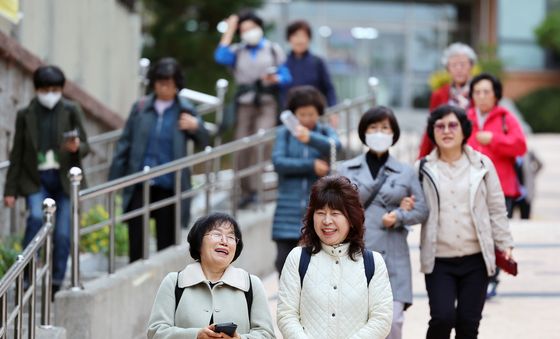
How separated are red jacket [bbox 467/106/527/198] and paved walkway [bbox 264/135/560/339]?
897 mm

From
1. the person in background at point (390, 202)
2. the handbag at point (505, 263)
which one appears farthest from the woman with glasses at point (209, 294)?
the handbag at point (505, 263)

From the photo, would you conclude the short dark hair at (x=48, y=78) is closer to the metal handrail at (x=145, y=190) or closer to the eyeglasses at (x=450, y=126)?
the metal handrail at (x=145, y=190)

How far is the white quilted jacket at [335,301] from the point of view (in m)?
5.66

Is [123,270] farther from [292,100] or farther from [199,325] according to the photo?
[199,325]

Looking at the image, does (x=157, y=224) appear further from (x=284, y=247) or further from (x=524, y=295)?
(x=524, y=295)

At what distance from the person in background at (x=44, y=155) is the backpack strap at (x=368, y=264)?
3.48 metres

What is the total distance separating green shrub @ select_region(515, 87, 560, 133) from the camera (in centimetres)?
4069

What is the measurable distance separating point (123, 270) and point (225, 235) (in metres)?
3.20

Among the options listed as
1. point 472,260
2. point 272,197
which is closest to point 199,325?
point 472,260

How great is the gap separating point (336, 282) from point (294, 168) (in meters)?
2.96

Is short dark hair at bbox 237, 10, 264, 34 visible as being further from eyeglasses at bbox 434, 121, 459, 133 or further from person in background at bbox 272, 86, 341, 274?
eyeglasses at bbox 434, 121, 459, 133

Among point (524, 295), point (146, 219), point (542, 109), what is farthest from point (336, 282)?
point (542, 109)

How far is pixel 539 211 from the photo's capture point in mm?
18594

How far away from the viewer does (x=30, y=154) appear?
8836mm
